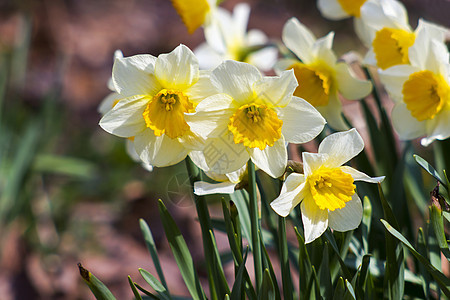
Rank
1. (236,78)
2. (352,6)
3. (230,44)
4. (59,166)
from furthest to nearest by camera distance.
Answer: (59,166), (230,44), (352,6), (236,78)

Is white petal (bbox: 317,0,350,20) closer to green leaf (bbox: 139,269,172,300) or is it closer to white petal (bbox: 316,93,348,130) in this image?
white petal (bbox: 316,93,348,130)

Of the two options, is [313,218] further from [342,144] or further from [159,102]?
[159,102]

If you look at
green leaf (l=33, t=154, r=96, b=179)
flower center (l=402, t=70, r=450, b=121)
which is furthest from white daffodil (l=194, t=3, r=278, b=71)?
green leaf (l=33, t=154, r=96, b=179)

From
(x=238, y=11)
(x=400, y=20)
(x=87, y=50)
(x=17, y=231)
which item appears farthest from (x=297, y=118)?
(x=87, y=50)

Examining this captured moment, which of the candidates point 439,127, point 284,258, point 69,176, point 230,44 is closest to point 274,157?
point 284,258

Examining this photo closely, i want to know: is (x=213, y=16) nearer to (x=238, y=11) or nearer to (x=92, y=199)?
(x=238, y=11)

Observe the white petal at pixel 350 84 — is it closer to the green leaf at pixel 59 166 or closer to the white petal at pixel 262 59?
the white petal at pixel 262 59

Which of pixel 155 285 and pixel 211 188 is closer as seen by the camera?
pixel 211 188
